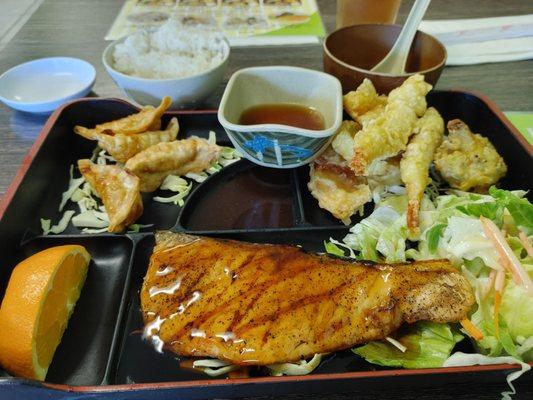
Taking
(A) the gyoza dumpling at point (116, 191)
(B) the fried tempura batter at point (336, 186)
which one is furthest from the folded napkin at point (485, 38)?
(A) the gyoza dumpling at point (116, 191)

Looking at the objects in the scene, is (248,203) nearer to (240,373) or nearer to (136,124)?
(136,124)

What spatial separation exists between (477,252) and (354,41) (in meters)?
1.41

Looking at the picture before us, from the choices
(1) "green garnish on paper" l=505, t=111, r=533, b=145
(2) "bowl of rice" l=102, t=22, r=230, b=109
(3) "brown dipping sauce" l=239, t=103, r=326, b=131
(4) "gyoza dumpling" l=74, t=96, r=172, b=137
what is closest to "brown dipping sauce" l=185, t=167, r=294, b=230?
(3) "brown dipping sauce" l=239, t=103, r=326, b=131

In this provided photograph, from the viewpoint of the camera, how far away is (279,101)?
216 centimetres

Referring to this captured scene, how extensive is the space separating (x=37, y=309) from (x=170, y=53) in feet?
5.76

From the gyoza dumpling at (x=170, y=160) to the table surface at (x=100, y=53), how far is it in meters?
0.61

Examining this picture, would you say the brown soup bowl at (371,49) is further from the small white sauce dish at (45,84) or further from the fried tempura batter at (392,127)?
the small white sauce dish at (45,84)

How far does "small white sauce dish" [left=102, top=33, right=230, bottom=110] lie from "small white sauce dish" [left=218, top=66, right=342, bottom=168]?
0.90ft

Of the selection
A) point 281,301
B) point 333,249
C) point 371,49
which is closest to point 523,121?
point 371,49

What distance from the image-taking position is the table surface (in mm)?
2457

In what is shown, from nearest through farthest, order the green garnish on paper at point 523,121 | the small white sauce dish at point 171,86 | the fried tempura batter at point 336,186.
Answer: the fried tempura batter at point 336,186
the small white sauce dish at point 171,86
the green garnish on paper at point 523,121

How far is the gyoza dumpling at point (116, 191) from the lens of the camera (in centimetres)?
171

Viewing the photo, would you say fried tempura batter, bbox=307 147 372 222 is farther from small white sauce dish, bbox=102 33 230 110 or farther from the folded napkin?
the folded napkin

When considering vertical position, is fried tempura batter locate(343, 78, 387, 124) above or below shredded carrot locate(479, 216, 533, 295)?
above
